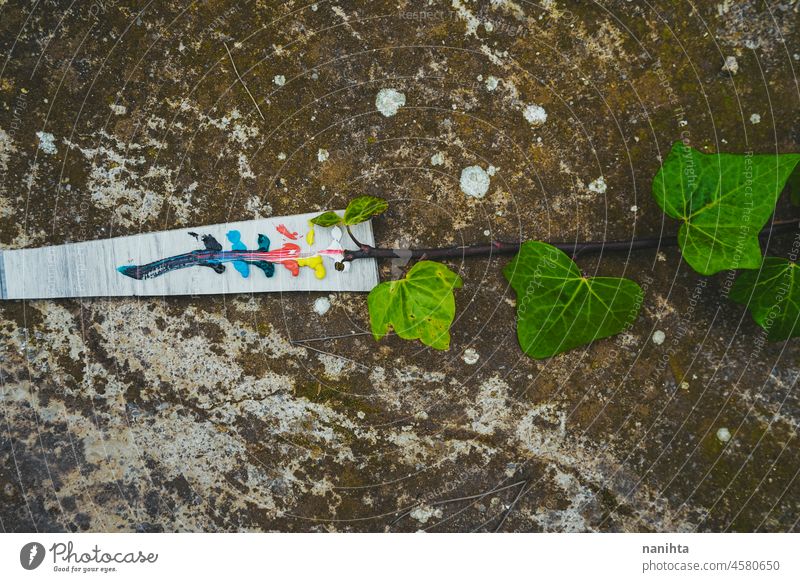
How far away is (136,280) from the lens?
205 centimetres

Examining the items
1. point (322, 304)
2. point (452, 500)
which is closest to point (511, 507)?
point (452, 500)

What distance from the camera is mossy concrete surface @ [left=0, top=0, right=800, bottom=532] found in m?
1.97

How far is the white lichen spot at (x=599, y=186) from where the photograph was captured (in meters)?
1.99

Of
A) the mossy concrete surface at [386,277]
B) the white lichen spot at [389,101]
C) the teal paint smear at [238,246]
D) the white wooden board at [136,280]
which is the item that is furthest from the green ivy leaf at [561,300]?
the teal paint smear at [238,246]

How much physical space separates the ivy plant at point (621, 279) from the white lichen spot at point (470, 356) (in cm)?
18

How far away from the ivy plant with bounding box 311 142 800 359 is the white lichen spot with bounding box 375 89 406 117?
362 millimetres

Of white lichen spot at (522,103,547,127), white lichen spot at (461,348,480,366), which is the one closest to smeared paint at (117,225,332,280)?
white lichen spot at (461,348,480,366)

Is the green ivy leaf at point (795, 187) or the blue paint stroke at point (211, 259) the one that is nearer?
the green ivy leaf at point (795, 187)

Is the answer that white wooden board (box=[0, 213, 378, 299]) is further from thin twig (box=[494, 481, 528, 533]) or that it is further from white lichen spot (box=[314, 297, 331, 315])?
thin twig (box=[494, 481, 528, 533])

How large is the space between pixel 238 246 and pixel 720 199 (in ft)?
5.61

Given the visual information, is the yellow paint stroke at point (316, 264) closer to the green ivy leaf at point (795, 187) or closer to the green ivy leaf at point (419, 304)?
the green ivy leaf at point (419, 304)

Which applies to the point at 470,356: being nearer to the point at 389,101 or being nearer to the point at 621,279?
the point at 621,279

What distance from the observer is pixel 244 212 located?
2.05 m

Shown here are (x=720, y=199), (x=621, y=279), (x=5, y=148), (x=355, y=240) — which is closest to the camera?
(x=720, y=199)
